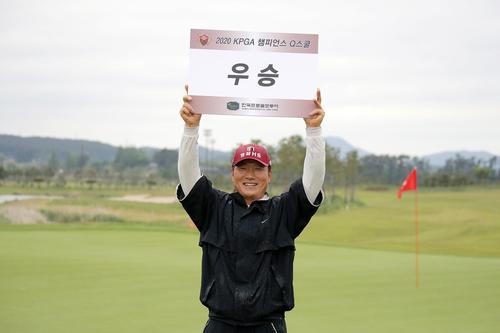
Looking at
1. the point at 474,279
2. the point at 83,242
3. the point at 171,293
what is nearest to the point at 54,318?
the point at 171,293

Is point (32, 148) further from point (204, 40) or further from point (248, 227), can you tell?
point (248, 227)

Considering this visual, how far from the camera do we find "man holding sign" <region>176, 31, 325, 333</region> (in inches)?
135

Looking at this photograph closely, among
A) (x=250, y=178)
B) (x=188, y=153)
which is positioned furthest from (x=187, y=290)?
(x=188, y=153)

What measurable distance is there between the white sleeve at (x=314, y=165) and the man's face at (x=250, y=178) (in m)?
0.22

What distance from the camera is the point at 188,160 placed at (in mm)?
3500

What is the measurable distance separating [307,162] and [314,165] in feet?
0.17

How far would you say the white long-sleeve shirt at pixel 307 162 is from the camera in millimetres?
3457

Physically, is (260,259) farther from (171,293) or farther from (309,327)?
(171,293)

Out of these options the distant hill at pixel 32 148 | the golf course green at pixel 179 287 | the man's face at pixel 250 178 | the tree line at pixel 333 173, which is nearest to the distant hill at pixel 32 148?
the distant hill at pixel 32 148

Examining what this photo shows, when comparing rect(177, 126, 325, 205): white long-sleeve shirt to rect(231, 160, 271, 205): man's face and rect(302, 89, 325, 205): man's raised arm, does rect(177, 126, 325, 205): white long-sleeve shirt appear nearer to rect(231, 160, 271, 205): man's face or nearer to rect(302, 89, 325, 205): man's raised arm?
rect(302, 89, 325, 205): man's raised arm

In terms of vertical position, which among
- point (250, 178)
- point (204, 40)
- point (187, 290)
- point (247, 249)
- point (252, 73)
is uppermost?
point (204, 40)

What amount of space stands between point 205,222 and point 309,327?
10.7 ft

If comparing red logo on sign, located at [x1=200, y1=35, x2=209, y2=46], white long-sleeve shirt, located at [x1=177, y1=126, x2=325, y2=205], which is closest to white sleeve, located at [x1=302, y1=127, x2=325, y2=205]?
white long-sleeve shirt, located at [x1=177, y1=126, x2=325, y2=205]

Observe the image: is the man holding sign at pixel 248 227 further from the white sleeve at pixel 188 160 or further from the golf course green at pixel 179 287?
the golf course green at pixel 179 287
